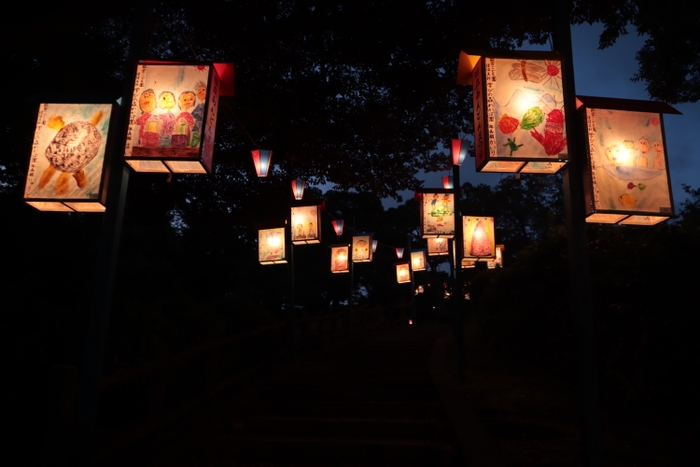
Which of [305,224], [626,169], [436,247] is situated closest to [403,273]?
[436,247]

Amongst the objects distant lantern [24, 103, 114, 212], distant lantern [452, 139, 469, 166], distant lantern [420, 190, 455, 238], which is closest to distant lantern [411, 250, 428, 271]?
distant lantern [420, 190, 455, 238]

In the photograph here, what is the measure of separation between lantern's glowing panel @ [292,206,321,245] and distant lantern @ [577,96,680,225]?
8.46 m

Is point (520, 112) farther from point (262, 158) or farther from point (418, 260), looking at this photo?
point (418, 260)

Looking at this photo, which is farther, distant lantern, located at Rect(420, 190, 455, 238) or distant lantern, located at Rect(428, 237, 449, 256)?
distant lantern, located at Rect(428, 237, 449, 256)

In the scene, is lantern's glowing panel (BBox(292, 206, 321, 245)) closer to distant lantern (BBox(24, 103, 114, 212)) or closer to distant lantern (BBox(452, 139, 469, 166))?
distant lantern (BBox(452, 139, 469, 166))

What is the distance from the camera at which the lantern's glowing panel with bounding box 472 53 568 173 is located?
13.5 ft

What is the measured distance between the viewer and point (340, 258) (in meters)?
19.1

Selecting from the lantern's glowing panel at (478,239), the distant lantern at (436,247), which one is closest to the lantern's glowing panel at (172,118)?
the lantern's glowing panel at (478,239)

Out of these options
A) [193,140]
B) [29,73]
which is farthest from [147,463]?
[29,73]

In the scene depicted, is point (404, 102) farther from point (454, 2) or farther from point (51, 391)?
point (51, 391)

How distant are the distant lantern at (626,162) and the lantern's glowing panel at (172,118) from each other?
11.4ft

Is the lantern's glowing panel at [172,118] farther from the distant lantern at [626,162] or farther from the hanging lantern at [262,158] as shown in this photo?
the hanging lantern at [262,158]

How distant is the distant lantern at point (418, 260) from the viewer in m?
25.2

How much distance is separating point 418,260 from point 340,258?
754 cm
